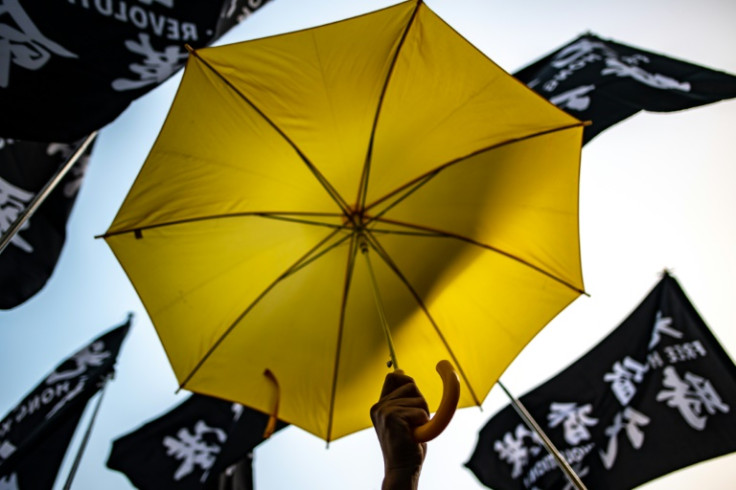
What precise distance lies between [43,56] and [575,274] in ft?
8.25

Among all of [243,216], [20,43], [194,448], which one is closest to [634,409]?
[243,216]

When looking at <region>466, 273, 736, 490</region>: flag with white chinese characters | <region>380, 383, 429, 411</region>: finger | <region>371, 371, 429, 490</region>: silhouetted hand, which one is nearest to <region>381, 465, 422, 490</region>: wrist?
<region>371, 371, 429, 490</region>: silhouetted hand

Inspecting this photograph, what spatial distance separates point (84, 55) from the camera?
5.02ft

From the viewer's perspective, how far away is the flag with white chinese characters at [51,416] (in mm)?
2744

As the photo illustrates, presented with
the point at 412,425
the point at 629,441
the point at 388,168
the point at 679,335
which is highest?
the point at 388,168

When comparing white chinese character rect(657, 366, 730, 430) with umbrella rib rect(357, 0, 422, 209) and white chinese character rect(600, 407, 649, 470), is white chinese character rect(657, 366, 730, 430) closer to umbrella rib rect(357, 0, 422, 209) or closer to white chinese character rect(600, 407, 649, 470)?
white chinese character rect(600, 407, 649, 470)

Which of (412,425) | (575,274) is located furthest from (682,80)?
(412,425)

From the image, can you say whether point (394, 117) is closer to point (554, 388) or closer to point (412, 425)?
point (412, 425)

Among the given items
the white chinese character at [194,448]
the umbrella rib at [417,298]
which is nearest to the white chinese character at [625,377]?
the umbrella rib at [417,298]

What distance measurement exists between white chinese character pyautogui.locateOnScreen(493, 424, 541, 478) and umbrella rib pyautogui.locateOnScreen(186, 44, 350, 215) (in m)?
2.88

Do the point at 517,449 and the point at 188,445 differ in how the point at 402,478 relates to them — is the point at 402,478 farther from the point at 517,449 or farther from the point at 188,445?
the point at 188,445

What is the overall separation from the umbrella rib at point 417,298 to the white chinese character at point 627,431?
1.61 meters

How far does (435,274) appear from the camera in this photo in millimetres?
2246

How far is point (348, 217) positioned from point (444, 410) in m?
1.58
